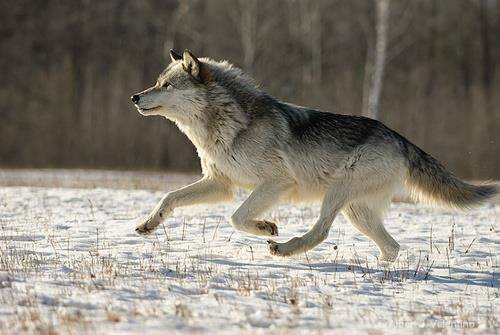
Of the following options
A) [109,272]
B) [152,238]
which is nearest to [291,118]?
[152,238]

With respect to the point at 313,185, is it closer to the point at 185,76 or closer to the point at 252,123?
the point at 252,123

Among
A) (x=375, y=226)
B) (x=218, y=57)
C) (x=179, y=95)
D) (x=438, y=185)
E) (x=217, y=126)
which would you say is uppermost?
(x=218, y=57)

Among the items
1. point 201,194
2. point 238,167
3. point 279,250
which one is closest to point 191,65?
point 238,167

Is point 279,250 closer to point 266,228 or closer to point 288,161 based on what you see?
point 266,228

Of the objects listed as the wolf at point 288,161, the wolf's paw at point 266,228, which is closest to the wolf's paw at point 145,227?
the wolf at point 288,161

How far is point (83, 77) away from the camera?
103 feet

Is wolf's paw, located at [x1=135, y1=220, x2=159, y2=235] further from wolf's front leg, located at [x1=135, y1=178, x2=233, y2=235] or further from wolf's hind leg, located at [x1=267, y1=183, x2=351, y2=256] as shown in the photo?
wolf's hind leg, located at [x1=267, y1=183, x2=351, y2=256]

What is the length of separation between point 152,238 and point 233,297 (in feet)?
10.7

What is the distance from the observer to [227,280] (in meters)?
6.21

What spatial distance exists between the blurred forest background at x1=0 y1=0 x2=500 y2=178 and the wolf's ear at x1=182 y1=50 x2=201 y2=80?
65.8 ft

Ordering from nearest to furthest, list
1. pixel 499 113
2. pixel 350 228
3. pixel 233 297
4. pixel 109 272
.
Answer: pixel 233 297
pixel 109 272
pixel 350 228
pixel 499 113

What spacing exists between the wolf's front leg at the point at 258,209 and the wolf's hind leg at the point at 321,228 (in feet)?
0.84

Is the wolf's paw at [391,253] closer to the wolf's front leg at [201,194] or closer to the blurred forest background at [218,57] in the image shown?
the wolf's front leg at [201,194]

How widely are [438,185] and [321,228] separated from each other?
140 centimetres
